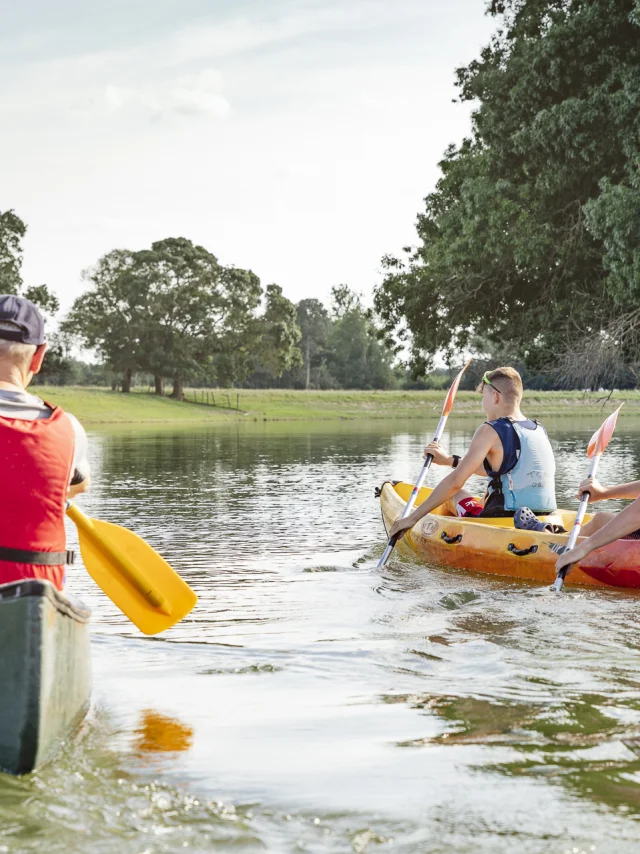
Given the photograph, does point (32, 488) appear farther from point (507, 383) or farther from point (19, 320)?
point (507, 383)

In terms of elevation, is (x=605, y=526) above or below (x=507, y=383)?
below

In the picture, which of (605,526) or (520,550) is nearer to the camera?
(605,526)

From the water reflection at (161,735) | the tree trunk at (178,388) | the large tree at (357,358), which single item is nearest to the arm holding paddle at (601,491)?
the water reflection at (161,735)

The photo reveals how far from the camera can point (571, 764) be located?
366cm

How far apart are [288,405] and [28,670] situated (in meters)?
53.3

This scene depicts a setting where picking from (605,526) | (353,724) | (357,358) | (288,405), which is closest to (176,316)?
(288,405)

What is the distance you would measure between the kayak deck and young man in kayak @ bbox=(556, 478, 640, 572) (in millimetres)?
174

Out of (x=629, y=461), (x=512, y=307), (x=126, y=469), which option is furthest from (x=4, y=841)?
(x=512, y=307)

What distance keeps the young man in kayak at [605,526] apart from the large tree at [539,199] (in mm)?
11485

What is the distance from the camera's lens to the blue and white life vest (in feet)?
25.3

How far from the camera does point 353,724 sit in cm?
417

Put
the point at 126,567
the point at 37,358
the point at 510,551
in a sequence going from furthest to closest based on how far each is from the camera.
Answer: the point at 510,551, the point at 126,567, the point at 37,358

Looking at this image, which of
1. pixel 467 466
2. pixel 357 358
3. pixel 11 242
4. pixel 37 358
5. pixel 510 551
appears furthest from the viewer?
pixel 357 358

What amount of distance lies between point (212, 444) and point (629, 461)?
11317mm
